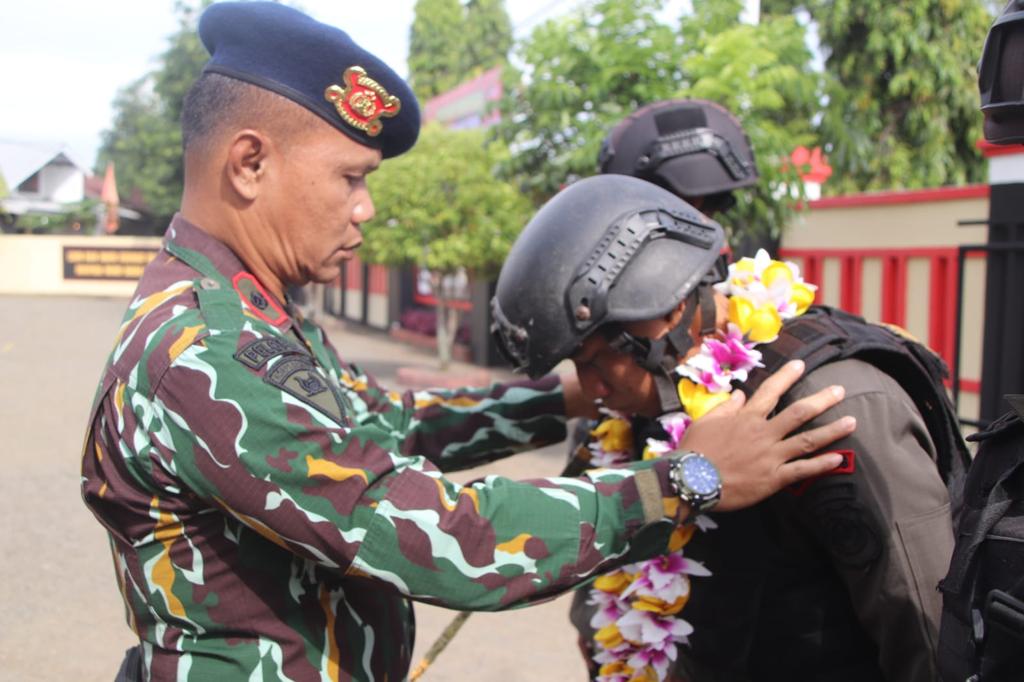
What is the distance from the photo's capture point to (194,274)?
1891mm

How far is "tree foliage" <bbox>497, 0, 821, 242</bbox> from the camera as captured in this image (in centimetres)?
611

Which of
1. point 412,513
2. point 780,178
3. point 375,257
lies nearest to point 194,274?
point 412,513

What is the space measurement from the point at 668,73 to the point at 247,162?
16.2 feet

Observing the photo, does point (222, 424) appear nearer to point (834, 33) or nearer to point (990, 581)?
point (990, 581)

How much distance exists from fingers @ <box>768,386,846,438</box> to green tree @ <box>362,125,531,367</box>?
9.63 metres

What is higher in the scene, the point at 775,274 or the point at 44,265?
the point at 775,274

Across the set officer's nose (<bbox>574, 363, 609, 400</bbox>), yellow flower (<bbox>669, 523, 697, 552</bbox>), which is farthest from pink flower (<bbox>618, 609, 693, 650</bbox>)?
officer's nose (<bbox>574, 363, 609, 400</bbox>)

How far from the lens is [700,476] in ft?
5.58

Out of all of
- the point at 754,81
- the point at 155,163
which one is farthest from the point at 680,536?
the point at 155,163

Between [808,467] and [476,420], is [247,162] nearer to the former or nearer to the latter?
[476,420]

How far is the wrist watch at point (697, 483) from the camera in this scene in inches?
66.6

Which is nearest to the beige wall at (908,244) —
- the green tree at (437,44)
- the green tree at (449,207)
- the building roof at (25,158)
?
the green tree at (449,207)

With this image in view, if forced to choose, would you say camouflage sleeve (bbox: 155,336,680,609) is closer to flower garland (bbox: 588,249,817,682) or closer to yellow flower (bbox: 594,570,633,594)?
flower garland (bbox: 588,249,817,682)

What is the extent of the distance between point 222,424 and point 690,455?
2.60ft
